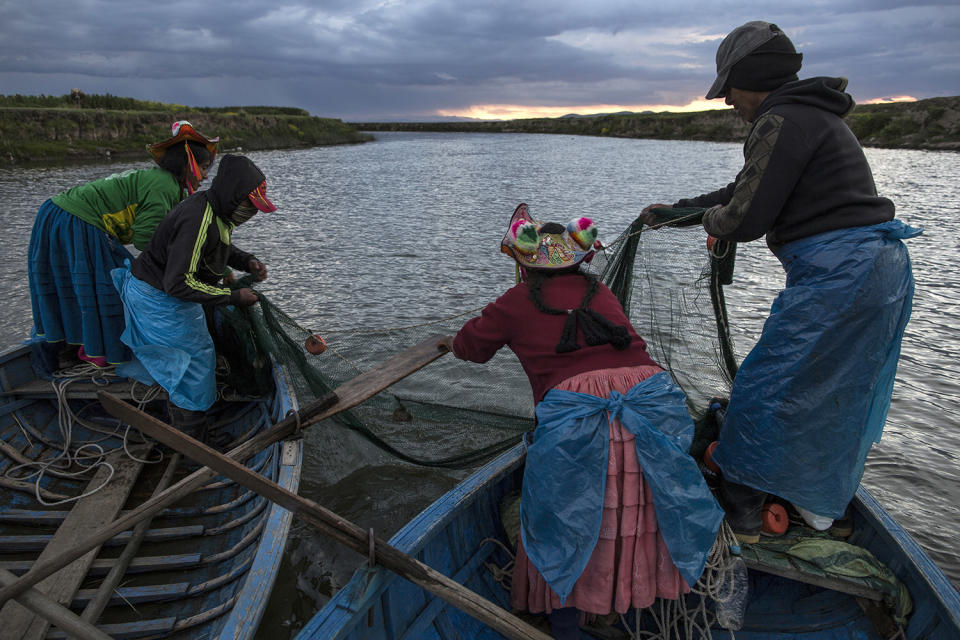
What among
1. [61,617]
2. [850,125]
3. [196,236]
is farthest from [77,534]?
[850,125]

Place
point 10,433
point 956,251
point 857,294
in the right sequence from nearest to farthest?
point 857,294 → point 10,433 → point 956,251

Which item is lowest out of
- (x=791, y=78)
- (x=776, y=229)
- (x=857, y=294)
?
(x=857, y=294)

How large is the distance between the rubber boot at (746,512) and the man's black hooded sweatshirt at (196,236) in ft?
11.3

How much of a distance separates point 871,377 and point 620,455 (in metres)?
1.34

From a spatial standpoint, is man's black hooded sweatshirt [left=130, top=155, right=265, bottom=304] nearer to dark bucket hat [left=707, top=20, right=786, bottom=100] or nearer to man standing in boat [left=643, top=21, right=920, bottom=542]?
dark bucket hat [left=707, top=20, right=786, bottom=100]

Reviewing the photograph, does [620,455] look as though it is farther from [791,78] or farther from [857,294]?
[791,78]

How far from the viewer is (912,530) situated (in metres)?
4.99

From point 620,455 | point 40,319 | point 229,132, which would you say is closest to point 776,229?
point 620,455

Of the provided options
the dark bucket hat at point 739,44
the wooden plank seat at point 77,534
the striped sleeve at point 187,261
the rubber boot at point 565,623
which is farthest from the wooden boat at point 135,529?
Answer: the dark bucket hat at point 739,44

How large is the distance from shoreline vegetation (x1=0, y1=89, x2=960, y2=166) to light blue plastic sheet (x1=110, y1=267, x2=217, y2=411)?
1258 cm

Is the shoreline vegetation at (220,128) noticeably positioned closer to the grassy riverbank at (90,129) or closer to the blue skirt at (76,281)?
the grassy riverbank at (90,129)

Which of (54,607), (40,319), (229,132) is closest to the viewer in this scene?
(54,607)

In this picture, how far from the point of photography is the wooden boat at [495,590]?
2.43 meters

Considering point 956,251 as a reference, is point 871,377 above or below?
above
